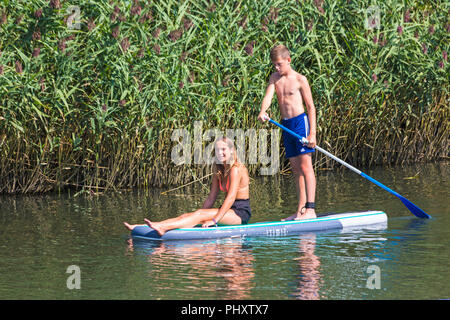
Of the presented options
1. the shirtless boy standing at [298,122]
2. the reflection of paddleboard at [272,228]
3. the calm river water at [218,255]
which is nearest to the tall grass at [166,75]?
→ the calm river water at [218,255]

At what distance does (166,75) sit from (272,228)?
128 inches

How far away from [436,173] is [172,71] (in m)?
3.98

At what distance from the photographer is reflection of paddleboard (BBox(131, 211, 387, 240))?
8.02m

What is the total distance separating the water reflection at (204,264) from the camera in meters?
6.23

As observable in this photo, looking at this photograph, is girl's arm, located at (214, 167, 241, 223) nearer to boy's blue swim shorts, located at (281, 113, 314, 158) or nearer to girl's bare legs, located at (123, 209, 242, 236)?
girl's bare legs, located at (123, 209, 242, 236)

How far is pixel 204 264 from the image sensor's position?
699cm

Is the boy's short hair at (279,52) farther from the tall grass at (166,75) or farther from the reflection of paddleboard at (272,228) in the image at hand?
the tall grass at (166,75)

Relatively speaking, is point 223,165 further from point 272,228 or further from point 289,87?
point 289,87

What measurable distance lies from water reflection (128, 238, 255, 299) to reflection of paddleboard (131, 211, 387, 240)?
0.07 m

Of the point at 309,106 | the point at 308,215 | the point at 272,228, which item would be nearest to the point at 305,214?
the point at 308,215

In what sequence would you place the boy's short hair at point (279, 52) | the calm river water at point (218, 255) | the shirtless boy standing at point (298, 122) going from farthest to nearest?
the shirtless boy standing at point (298, 122), the boy's short hair at point (279, 52), the calm river water at point (218, 255)

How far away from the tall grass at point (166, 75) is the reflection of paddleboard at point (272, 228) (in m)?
2.89

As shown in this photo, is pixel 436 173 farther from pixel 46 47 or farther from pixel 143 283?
pixel 143 283
